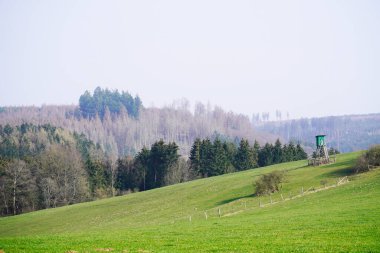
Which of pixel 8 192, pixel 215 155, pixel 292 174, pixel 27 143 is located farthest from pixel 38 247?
pixel 27 143

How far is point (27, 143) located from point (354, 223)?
160311mm

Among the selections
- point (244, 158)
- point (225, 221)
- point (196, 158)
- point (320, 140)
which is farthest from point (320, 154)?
point (196, 158)

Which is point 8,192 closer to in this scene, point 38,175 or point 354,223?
point 38,175

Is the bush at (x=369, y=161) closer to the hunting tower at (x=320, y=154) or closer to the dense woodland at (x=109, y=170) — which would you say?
the hunting tower at (x=320, y=154)

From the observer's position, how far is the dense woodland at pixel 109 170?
98750 millimetres

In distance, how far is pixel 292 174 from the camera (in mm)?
70812

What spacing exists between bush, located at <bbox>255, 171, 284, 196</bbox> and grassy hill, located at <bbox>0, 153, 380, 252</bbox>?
1.63 metres

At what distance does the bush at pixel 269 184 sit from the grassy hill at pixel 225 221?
1626 mm

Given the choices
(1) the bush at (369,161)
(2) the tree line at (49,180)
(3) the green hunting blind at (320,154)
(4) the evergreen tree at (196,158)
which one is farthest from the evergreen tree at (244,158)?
(1) the bush at (369,161)

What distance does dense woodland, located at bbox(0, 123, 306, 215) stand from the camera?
9875cm

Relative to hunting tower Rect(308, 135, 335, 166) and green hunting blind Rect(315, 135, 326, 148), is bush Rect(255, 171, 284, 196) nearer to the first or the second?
hunting tower Rect(308, 135, 335, 166)

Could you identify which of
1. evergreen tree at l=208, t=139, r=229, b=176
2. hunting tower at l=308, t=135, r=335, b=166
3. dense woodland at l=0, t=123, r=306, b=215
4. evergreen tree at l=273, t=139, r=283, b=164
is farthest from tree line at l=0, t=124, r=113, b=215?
hunting tower at l=308, t=135, r=335, b=166

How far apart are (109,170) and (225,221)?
8570 centimetres

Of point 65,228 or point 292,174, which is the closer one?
point 65,228
